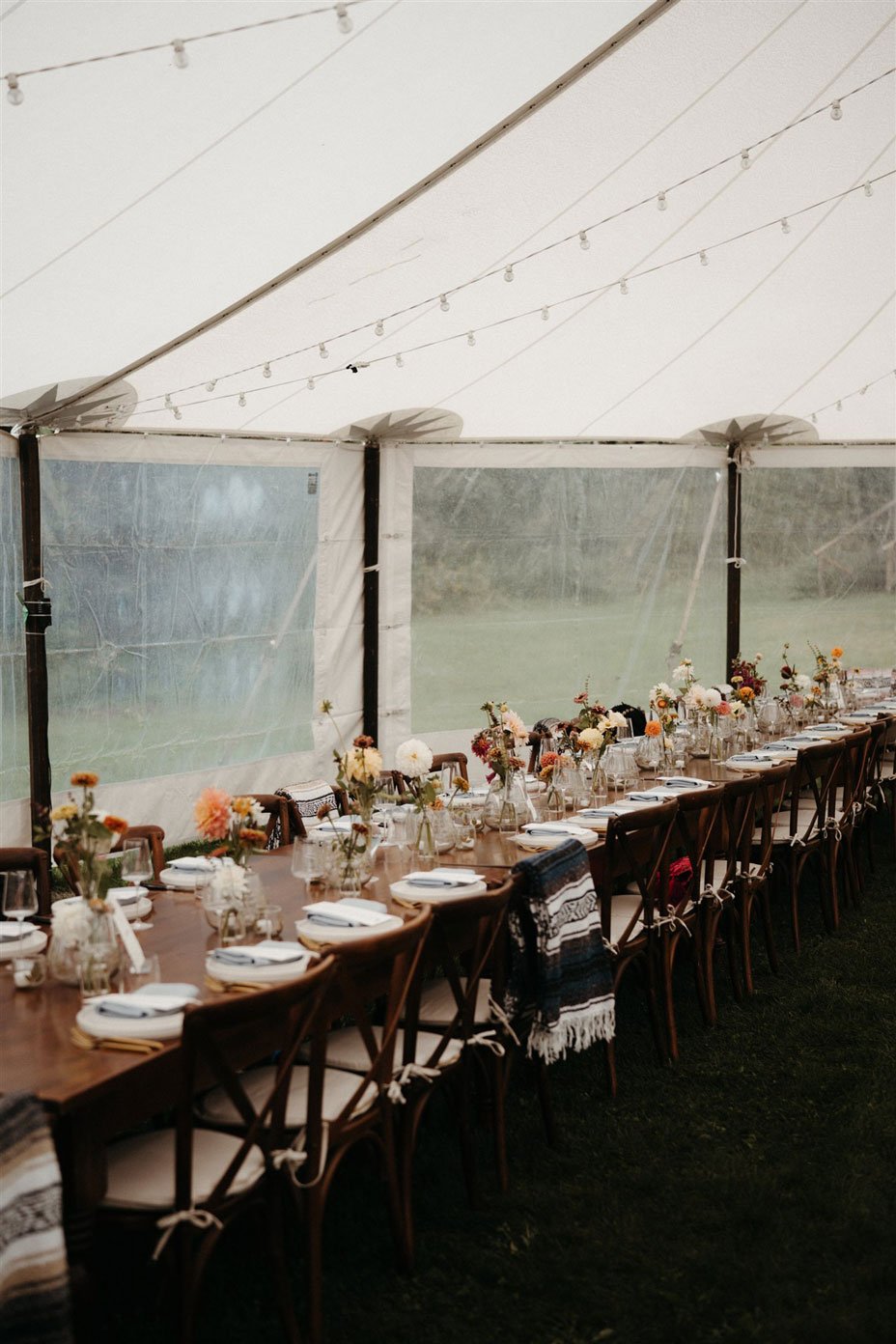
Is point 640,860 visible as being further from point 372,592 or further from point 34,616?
point 372,592

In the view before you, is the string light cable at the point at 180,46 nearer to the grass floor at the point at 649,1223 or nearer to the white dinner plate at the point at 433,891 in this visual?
the white dinner plate at the point at 433,891

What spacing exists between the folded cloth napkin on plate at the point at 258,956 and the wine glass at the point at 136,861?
49 cm

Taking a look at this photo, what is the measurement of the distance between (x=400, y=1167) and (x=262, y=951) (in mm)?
703

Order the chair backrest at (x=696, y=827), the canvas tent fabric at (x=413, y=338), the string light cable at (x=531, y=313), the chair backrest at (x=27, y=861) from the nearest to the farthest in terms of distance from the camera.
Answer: the chair backrest at (x=27, y=861), the chair backrest at (x=696, y=827), the canvas tent fabric at (x=413, y=338), the string light cable at (x=531, y=313)

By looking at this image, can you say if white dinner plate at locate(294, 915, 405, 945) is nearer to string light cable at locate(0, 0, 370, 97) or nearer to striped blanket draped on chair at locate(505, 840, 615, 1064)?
striped blanket draped on chair at locate(505, 840, 615, 1064)

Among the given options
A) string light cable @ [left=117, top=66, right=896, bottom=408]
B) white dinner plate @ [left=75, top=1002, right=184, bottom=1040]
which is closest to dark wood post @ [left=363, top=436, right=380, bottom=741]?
string light cable @ [left=117, top=66, right=896, bottom=408]

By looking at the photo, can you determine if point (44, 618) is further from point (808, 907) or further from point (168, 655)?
point (808, 907)

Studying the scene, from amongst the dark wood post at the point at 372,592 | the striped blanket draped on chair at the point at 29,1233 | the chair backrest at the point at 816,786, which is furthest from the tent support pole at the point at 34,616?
the striped blanket draped on chair at the point at 29,1233

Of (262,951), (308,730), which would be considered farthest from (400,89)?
(308,730)

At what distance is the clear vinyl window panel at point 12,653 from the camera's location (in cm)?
715

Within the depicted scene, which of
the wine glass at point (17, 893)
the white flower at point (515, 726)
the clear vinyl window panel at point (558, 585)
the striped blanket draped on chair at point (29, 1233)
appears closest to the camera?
the striped blanket draped on chair at point (29, 1233)

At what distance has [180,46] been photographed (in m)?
4.31

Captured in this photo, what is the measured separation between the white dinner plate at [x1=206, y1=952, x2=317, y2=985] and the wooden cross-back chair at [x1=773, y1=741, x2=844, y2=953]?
3.21 m

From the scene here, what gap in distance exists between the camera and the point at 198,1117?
9.75ft
